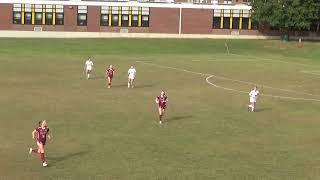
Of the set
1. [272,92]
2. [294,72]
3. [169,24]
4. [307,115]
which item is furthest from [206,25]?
[307,115]

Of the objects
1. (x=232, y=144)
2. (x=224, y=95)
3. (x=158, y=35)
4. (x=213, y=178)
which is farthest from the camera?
(x=158, y=35)

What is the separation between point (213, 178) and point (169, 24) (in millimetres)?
80822

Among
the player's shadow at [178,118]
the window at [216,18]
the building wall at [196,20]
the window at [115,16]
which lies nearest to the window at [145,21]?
the window at [115,16]

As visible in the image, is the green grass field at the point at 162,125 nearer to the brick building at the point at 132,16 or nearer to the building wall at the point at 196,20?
the brick building at the point at 132,16

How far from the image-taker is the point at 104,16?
3905 inches

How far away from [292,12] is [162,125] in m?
63.8

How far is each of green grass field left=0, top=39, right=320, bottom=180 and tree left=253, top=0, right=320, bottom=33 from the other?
80.6 feet

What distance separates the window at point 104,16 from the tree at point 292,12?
2528cm

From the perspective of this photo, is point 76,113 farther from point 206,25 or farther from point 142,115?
point 206,25

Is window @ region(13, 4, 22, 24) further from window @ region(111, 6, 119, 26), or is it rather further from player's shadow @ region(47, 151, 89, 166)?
player's shadow @ region(47, 151, 89, 166)

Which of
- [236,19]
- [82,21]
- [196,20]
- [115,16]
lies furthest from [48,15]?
[236,19]

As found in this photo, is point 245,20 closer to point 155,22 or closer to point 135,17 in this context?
point 155,22

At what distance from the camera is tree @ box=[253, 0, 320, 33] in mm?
90625

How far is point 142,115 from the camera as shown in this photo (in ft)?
112
